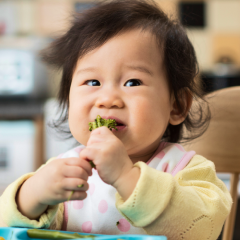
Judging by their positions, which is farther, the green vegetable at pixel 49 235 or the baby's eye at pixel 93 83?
the baby's eye at pixel 93 83

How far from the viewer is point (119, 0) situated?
90 cm

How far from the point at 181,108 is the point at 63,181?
0.44m

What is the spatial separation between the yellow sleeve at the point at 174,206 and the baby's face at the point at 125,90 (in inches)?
5.3

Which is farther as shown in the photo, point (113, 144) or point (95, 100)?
point (95, 100)

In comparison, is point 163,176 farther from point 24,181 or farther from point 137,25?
point 137,25

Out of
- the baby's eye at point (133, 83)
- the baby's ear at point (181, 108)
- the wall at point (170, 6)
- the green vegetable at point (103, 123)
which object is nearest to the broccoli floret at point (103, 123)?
the green vegetable at point (103, 123)

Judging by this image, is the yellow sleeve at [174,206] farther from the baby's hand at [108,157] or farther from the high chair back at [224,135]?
the high chair back at [224,135]

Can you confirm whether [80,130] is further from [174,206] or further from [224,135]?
[224,135]

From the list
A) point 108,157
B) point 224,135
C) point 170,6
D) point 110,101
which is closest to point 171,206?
point 108,157

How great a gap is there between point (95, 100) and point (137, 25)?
219mm

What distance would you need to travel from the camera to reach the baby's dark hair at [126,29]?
30.6 inches

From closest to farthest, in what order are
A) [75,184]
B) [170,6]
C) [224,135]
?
[75,184] → [224,135] → [170,6]

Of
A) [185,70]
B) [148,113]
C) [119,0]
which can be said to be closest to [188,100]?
[185,70]

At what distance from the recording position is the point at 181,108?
86cm
